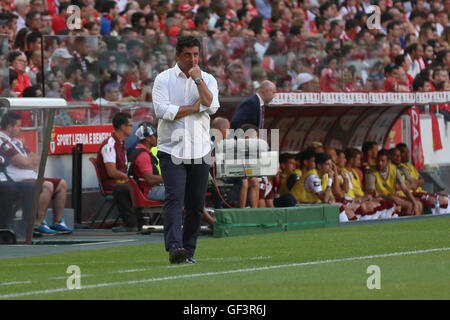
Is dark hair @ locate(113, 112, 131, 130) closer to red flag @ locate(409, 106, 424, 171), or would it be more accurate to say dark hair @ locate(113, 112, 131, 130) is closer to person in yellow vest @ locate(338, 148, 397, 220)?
person in yellow vest @ locate(338, 148, 397, 220)

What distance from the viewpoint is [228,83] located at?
19.0 metres

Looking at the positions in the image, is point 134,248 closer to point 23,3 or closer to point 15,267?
point 15,267

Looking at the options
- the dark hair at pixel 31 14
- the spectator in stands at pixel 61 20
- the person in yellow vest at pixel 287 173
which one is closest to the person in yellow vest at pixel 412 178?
the person in yellow vest at pixel 287 173

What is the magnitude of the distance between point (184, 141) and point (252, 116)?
21.6ft

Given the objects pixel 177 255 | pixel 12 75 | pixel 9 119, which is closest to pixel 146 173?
pixel 9 119

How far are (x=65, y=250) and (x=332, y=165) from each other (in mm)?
6578

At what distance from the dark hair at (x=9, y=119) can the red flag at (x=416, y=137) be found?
9.35 meters

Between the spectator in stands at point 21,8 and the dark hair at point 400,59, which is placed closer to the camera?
the spectator in stands at point 21,8

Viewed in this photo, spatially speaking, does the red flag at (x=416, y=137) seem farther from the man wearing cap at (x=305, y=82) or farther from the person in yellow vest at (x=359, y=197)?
the man wearing cap at (x=305, y=82)

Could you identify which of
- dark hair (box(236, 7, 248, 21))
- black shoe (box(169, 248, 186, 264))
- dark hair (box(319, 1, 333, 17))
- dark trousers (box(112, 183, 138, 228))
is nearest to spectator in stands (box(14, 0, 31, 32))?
dark trousers (box(112, 183, 138, 228))

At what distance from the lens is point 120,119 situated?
694 inches

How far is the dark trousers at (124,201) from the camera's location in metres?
17.4

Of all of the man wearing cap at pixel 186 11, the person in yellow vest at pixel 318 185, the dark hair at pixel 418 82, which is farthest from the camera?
the man wearing cap at pixel 186 11

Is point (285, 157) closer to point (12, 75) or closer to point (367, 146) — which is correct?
point (367, 146)
